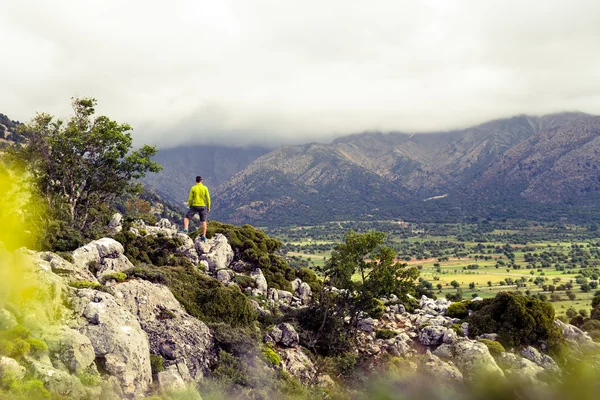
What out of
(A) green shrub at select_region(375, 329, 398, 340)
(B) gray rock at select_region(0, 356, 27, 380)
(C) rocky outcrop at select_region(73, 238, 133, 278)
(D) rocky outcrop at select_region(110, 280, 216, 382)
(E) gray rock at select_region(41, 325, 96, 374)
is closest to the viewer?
(B) gray rock at select_region(0, 356, 27, 380)

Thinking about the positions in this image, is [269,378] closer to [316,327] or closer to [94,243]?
[316,327]

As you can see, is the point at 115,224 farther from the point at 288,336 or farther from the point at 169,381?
the point at 169,381

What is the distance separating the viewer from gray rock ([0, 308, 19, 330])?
45.2 ft

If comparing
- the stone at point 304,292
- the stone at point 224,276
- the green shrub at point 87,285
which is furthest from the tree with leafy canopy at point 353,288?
the green shrub at point 87,285

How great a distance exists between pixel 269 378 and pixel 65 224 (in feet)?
61.9

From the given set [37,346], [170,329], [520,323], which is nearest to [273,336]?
[170,329]

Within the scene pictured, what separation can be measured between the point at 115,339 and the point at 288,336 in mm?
11171

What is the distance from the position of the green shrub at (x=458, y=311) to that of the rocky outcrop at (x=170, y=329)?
20.4 m

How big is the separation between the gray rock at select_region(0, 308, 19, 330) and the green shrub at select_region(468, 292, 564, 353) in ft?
87.7

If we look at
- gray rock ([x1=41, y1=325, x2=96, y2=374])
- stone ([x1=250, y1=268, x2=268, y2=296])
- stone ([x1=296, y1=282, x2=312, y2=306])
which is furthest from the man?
stone ([x1=296, y1=282, x2=312, y2=306])

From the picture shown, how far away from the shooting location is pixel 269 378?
20.6 metres

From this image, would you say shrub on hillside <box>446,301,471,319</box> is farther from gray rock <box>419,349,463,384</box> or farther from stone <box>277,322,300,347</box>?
stone <box>277,322,300,347</box>

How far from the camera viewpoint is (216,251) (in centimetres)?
3522

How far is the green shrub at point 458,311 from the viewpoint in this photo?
108 feet
